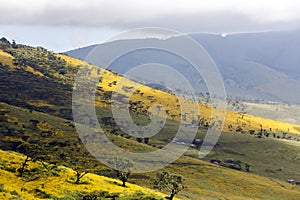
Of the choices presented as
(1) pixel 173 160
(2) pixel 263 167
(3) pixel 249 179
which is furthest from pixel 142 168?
(2) pixel 263 167

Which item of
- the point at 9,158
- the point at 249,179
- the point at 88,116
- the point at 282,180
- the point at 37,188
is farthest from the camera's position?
the point at 88,116

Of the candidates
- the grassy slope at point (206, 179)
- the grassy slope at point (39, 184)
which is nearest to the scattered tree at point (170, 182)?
the grassy slope at point (39, 184)

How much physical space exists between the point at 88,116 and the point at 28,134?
156 feet

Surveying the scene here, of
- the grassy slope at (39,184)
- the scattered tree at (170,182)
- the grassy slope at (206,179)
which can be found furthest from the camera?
the grassy slope at (206,179)

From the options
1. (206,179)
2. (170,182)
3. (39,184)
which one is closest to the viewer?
(39,184)

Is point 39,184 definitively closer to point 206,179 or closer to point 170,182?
point 170,182

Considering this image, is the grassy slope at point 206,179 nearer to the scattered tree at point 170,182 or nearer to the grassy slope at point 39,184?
the scattered tree at point 170,182

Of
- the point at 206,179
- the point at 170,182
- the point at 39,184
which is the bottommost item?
the point at 39,184

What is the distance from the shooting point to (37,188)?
4775 cm

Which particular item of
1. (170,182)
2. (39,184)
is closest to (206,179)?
(170,182)

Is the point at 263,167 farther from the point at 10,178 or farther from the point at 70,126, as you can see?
the point at 10,178

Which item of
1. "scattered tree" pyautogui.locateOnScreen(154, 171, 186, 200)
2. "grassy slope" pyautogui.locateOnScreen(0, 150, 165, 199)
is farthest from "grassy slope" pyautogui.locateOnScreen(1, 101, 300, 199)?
"grassy slope" pyautogui.locateOnScreen(0, 150, 165, 199)

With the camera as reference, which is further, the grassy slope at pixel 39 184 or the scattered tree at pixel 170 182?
the scattered tree at pixel 170 182

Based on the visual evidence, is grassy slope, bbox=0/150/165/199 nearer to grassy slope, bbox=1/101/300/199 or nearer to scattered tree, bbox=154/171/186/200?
scattered tree, bbox=154/171/186/200
